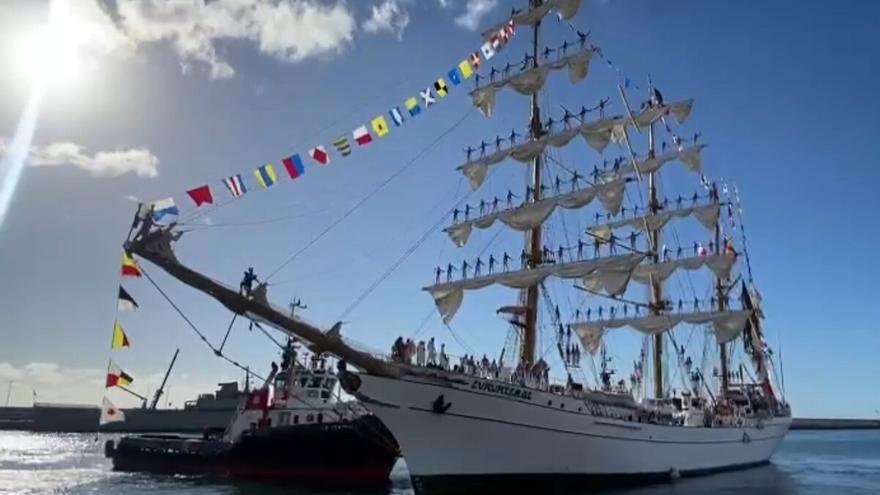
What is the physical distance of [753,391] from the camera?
5947 cm

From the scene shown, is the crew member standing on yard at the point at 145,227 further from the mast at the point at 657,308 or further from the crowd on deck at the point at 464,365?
the mast at the point at 657,308

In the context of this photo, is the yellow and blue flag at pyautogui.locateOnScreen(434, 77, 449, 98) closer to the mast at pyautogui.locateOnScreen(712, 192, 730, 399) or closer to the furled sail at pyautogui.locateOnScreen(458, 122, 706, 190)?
the furled sail at pyautogui.locateOnScreen(458, 122, 706, 190)

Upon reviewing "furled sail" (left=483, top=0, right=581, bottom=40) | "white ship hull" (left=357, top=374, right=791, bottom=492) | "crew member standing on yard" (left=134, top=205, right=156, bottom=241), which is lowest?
"white ship hull" (left=357, top=374, right=791, bottom=492)

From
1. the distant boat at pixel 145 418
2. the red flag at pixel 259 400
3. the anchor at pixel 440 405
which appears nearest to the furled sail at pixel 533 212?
the anchor at pixel 440 405

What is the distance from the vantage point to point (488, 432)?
1080 inches

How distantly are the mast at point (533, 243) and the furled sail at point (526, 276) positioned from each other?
0.88 m

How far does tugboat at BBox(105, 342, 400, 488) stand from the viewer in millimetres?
35406

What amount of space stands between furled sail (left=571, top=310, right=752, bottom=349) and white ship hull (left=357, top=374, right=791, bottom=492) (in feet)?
53.4

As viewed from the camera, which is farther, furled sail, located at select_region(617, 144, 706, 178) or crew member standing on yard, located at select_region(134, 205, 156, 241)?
furled sail, located at select_region(617, 144, 706, 178)

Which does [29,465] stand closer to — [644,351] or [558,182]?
[558,182]

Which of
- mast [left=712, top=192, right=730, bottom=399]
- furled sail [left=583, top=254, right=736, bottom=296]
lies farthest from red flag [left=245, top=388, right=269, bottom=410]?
mast [left=712, top=192, right=730, bottom=399]

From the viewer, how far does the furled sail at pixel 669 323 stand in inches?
1859

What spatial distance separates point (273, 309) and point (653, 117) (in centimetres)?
A: 3575

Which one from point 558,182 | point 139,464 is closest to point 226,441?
point 139,464
